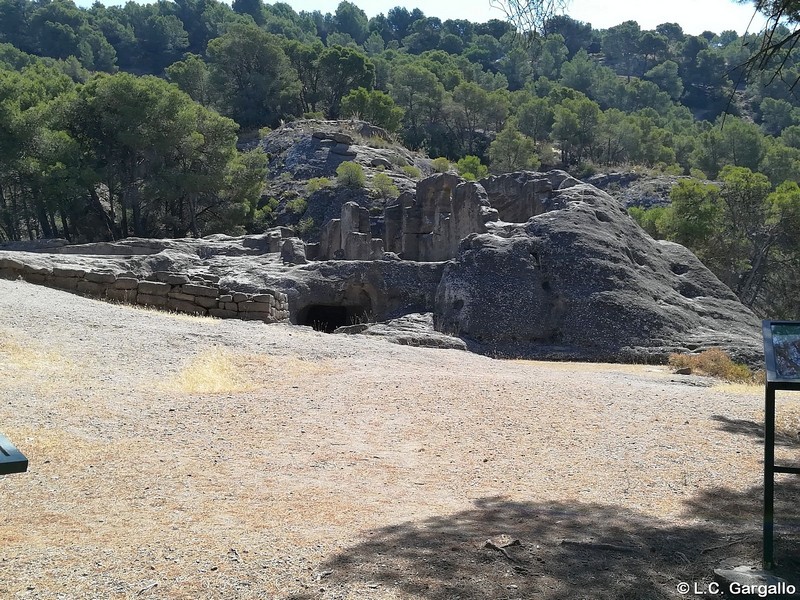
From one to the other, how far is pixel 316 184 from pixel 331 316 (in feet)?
74.0

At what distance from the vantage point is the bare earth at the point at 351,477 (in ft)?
14.7

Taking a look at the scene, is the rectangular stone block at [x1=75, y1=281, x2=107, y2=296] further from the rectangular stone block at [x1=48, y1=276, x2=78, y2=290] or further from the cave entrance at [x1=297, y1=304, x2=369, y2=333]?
the cave entrance at [x1=297, y1=304, x2=369, y2=333]

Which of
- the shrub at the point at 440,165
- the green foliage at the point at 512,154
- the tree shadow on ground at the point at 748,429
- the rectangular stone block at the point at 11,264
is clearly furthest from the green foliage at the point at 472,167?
the tree shadow on ground at the point at 748,429

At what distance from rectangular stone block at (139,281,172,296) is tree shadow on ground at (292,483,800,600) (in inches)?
459

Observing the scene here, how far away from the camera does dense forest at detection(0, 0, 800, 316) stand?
35.0 metres

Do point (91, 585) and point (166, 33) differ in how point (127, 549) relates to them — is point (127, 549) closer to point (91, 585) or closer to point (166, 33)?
point (91, 585)

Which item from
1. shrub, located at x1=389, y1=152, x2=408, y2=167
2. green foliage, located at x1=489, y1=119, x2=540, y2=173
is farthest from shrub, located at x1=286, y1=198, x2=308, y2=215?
green foliage, located at x1=489, y1=119, x2=540, y2=173

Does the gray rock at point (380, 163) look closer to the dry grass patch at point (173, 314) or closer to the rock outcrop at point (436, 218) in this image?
the rock outcrop at point (436, 218)

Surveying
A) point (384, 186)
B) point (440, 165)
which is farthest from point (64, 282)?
point (440, 165)

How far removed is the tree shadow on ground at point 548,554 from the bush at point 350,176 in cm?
3786

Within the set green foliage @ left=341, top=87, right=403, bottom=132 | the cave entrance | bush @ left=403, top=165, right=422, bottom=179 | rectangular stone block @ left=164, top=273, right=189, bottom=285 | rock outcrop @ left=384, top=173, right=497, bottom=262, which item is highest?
green foliage @ left=341, top=87, right=403, bottom=132

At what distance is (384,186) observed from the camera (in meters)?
42.1

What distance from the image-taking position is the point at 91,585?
432cm

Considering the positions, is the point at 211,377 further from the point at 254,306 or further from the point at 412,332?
the point at 412,332
